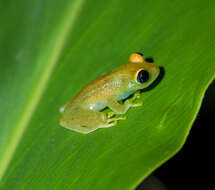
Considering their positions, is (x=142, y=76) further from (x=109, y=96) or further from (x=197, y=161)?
(x=197, y=161)

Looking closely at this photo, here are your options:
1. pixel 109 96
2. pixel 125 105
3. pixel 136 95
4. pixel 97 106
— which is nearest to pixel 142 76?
pixel 136 95

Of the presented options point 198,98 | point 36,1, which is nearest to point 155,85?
point 198,98

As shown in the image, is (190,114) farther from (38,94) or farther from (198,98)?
(38,94)

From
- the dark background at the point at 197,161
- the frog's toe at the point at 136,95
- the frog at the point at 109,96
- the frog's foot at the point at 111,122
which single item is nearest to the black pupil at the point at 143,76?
the frog at the point at 109,96

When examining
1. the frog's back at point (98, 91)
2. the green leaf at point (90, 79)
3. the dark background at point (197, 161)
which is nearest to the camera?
the green leaf at point (90, 79)

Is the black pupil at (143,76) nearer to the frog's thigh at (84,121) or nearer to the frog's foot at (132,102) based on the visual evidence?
the frog's foot at (132,102)
